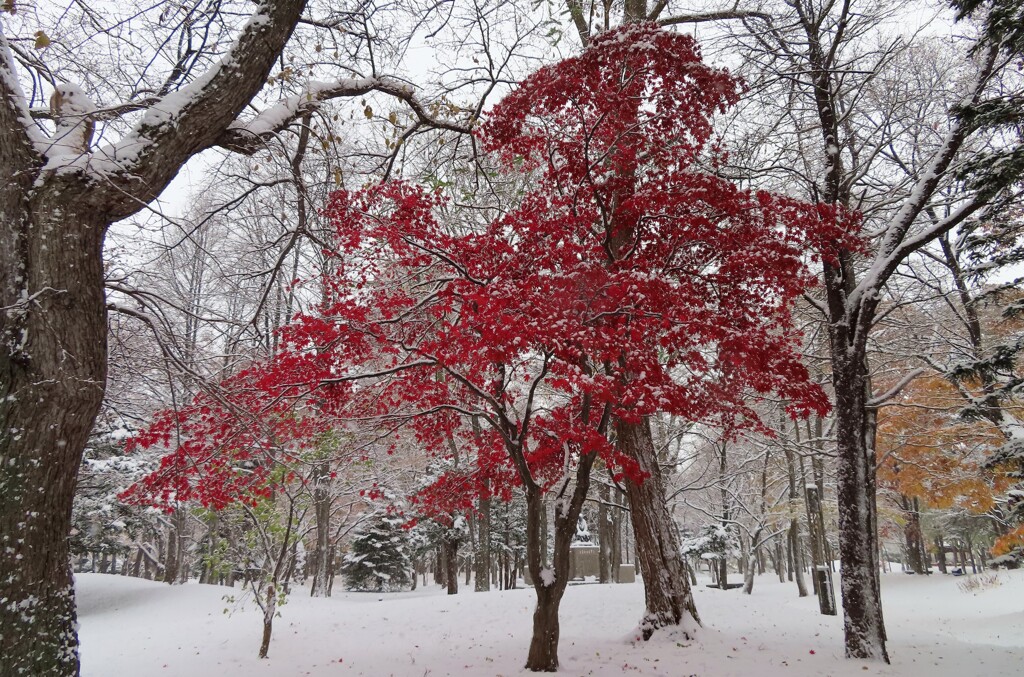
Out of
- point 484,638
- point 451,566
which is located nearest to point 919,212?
point 484,638

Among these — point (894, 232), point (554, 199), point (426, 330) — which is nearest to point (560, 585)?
point (426, 330)

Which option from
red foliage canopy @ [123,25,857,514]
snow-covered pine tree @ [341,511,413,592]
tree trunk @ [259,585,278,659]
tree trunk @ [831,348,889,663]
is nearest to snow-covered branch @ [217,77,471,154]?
red foliage canopy @ [123,25,857,514]

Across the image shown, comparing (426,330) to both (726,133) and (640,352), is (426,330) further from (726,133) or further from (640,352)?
(726,133)

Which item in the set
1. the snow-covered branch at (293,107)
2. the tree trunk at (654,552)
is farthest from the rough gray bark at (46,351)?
the tree trunk at (654,552)

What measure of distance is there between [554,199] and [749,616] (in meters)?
9.32

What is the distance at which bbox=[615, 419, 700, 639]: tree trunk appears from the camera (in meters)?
8.30

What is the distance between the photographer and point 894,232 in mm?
7387

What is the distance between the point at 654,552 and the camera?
8.45 metres

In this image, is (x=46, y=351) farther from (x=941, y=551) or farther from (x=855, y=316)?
(x=941, y=551)

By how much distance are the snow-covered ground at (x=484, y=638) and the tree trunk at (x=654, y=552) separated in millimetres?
347

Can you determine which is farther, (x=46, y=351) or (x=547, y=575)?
(x=547, y=575)

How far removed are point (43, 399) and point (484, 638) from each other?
26.6 ft

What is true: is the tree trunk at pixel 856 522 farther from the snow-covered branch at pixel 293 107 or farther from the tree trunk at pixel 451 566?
the tree trunk at pixel 451 566

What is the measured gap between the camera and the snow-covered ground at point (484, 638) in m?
7.08
